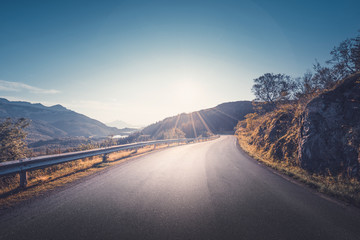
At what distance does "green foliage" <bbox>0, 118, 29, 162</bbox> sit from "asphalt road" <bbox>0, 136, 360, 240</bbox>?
619cm

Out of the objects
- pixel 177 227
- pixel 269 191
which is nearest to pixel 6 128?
pixel 177 227

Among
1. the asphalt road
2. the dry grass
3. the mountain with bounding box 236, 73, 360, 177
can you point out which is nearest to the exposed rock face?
the mountain with bounding box 236, 73, 360, 177

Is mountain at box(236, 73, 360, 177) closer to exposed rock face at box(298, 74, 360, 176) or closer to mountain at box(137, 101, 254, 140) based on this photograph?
exposed rock face at box(298, 74, 360, 176)

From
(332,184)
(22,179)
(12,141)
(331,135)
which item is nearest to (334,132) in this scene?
(331,135)

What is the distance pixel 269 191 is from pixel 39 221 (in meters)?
5.57

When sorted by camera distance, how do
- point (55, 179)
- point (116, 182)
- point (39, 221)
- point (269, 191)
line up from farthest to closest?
point (55, 179) < point (116, 182) < point (269, 191) < point (39, 221)

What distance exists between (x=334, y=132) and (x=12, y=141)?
15885 mm

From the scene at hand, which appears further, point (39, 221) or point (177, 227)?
point (39, 221)

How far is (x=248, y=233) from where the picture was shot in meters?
2.37

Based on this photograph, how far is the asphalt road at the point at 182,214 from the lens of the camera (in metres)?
2.38

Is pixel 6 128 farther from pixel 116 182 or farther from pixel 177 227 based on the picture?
pixel 177 227

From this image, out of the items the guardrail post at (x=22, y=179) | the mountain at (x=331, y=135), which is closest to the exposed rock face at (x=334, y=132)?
the mountain at (x=331, y=135)

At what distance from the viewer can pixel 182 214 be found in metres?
2.97

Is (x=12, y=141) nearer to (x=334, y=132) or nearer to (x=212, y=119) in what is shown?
(x=334, y=132)
